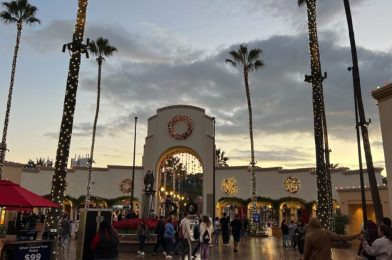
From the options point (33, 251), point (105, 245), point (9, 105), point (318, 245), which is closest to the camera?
point (318, 245)

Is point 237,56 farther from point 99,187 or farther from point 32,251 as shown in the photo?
point 32,251

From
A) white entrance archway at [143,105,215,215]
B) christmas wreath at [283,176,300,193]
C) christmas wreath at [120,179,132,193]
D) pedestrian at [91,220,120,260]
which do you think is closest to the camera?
pedestrian at [91,220,120,260]

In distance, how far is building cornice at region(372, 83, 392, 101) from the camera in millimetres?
15292

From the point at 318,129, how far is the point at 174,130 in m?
28.6

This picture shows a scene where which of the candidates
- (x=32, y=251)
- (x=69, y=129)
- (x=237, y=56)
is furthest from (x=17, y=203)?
(x=237, y=56)

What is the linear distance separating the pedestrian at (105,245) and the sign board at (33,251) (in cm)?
298

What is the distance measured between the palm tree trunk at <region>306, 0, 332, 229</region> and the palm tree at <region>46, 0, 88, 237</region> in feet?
35.0

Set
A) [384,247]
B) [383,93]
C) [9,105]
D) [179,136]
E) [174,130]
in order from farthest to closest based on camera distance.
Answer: [174,130]
[179,136]
[9,105]
[383,93]
[384,247]

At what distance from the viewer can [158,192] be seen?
45500mm

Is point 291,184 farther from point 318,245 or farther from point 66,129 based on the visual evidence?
point 318,245

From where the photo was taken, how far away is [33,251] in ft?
32.0

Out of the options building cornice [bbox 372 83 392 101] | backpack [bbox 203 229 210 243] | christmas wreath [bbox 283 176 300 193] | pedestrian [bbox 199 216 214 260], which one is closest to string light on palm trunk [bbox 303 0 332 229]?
building cornice [bbox 372 83 392 101]

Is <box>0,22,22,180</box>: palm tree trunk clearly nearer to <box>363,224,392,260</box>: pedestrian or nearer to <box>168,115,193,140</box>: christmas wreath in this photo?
<box>168,115,193,140</box>: christmas wreath

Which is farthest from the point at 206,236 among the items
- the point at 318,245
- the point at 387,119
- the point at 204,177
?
the point at 204,177
